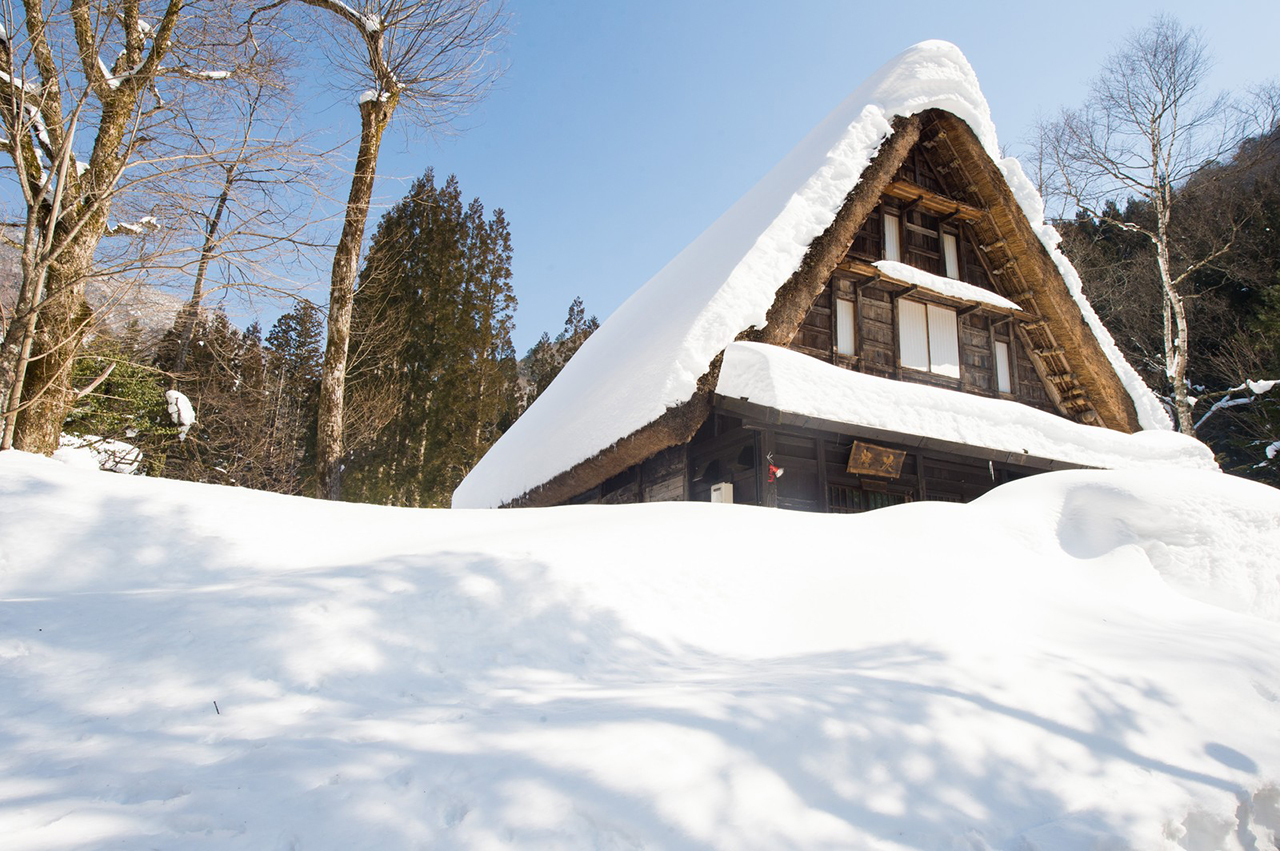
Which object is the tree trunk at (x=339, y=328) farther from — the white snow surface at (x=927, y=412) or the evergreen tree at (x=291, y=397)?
the evergreen tree at (x=291, y=397)

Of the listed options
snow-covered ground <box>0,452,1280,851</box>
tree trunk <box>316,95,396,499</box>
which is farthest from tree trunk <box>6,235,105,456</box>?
tree trunk <box>316,95,396,499</box>

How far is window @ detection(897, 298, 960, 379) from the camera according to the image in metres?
9.06

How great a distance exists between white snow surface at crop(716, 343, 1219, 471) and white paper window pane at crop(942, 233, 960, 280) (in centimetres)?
244

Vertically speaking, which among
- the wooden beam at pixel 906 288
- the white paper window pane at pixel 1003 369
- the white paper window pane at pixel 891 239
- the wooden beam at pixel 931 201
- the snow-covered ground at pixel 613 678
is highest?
the wooden beam at pixel 931 201

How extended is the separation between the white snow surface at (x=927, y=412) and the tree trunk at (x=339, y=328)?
13.0 ft

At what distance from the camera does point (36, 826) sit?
145 cm

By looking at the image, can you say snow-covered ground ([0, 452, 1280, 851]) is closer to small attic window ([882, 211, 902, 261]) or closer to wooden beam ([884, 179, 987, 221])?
small attic window ([882, 211, 902, 261])

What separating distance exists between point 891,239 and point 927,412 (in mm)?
3019

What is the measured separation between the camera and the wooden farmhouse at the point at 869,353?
22.4 feet

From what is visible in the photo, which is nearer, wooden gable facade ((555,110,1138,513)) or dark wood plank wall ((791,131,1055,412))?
wooden gable facade ((555,110,1138,513))

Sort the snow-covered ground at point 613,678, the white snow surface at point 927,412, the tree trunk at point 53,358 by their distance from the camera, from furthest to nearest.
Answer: the white snow surface at point 927,412 < the tree trunk at point 53,358 < the snow-covered ground at point 613,678

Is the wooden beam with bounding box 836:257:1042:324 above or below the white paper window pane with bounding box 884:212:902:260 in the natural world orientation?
below

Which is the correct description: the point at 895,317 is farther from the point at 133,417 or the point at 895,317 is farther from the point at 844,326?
the point at 133,417

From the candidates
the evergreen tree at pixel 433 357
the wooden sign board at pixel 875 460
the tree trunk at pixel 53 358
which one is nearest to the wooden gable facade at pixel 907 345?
the wooden sign board at pixel 875 460
